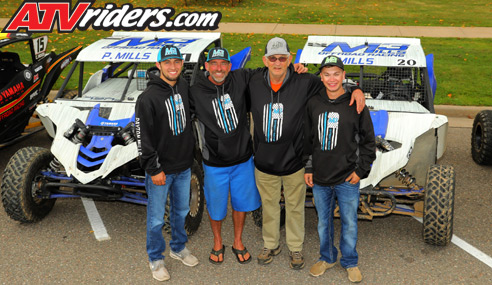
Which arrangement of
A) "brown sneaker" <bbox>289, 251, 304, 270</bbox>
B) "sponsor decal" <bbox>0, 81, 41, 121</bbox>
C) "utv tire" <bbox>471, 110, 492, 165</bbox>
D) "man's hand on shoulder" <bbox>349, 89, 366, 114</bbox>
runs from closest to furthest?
"man's hand on shoulder" <bbox>349, 89, 366, 114</bbox> < "brown sneaker" <bbox>289, 251, 304, 270</bbox> < "utv tire" <bbox>471, 110, 492, 165</bbox> < "sponsor decal" <bbox>0, 81, 41, 121</bbox>

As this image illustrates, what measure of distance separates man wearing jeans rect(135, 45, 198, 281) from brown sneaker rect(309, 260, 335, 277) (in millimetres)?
1383

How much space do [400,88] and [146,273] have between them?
13.3 ft

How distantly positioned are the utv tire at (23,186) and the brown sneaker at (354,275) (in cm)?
349

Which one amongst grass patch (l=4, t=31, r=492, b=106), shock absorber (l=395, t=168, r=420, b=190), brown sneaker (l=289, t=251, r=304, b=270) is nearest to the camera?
brown sneaker (l=289, t=251, r=304, b=270)

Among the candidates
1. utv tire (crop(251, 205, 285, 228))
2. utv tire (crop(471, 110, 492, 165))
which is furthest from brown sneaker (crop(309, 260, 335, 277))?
utv tire (crop(471, 110, 492, 165))

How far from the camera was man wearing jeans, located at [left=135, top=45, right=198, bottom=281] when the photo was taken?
14.1ft

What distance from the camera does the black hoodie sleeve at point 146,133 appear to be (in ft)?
14.0

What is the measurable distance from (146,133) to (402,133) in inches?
110

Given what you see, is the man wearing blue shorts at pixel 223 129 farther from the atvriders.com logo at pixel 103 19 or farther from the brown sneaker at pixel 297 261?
the atvriders.com logo at pixel 103 19

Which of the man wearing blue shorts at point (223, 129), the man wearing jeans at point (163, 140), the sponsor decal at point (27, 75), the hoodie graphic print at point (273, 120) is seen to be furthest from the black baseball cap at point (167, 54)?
the sponsor decal at point (27, 75)

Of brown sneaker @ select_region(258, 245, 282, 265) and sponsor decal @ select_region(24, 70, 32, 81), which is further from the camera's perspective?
sponsor decal @ select_region(24, 70, 32, 81)

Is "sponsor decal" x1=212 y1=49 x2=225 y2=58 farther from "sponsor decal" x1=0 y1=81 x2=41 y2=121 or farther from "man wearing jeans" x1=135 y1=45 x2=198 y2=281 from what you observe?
"sponsor decal" x1=0 y1=81 x2=41 y2=121

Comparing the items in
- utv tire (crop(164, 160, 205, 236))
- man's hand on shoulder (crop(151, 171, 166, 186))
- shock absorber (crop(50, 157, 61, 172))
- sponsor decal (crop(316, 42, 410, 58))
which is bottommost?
utv tire (crop(164, 160, 205, 236))

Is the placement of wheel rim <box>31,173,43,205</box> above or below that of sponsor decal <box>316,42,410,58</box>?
below
